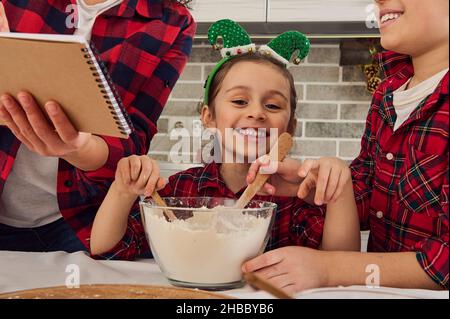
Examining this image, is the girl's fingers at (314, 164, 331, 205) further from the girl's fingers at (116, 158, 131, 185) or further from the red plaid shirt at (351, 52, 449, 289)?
the girl's fingers at (116, 158, 131, 185)

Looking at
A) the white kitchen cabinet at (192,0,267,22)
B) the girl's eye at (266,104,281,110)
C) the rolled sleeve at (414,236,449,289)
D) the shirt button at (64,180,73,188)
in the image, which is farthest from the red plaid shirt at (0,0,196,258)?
the white kitchen cabinet at (192,0,267,22)

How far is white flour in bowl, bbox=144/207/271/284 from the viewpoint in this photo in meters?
0.61

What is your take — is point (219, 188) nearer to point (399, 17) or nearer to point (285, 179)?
point (285, 179)

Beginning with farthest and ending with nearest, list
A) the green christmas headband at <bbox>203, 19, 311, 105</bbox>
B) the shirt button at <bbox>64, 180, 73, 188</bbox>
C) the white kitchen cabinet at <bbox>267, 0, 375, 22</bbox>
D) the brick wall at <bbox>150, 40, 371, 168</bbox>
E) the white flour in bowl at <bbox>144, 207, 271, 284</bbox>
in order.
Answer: the brick wall at <bbox>150, 40, 371, 168</bbox>
the white kitchen cabinet at <bbox>267, 0, 375, 22</bbox>
the green christmas headband at <bbox>203, 19, 311, 105</bbox>
the shirt button at <bbox>64, 180, 73, 188</bbox>
the white flour in bowl at <bbox>144, 207, 271, 284</bbox>

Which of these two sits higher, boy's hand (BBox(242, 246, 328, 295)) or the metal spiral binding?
the metal spiral binding

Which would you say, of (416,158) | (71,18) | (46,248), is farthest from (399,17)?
(46,248)

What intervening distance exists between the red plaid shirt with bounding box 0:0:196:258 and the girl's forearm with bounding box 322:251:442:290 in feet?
1.20

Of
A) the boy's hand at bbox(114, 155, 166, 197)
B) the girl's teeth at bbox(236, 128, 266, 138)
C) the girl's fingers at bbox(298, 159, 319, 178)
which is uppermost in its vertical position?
the girl's teeth at bbox(236, 128, 266, 138)

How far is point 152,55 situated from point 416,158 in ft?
1.85

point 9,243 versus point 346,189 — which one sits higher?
point 346,189

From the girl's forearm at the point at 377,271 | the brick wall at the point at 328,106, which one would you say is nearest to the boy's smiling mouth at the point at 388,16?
the girl's forearm at the point at 377,271

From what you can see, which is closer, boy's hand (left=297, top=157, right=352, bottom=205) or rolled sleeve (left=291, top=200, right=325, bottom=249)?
boy's hand (left=297, top=157, right=352, bottom=205)

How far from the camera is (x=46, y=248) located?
102cm

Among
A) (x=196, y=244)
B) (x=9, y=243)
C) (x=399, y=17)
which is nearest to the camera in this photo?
(x=196, y=244)
